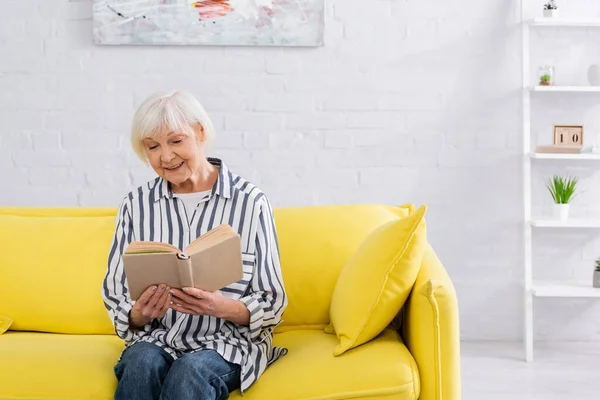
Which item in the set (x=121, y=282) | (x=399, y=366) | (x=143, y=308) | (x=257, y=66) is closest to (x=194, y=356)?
(x=143, y=308)

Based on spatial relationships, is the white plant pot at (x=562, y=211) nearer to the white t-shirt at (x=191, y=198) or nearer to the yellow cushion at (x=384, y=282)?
the yellow cushion at (x=384, y=282)

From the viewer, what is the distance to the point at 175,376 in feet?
6.98

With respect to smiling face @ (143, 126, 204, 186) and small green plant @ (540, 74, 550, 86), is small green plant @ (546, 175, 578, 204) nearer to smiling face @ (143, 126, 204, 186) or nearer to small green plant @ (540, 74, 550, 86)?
small green plant @ (540, 74, 550, 86)

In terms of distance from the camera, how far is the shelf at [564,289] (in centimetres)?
371

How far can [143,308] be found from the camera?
2.24 metres

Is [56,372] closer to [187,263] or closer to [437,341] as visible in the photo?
[187,263]

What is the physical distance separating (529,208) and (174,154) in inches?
80.5

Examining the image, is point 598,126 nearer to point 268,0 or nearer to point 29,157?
point 268,0

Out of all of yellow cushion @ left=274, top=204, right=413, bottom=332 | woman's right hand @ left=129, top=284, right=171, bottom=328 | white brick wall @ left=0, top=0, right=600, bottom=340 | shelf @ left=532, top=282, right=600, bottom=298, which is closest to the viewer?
woman's right hand @ left=129, top=284, right=171, bottom=328

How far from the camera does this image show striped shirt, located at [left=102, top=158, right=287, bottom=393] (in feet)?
7.68

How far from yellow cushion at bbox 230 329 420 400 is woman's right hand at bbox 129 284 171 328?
11.8 inches

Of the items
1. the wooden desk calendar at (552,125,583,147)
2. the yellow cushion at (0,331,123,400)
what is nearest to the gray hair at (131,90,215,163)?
the yellow cushion at (0,331,123,400)

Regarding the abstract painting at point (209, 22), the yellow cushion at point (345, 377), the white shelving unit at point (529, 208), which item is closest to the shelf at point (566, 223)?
the white shelving unit at point (529, 208)

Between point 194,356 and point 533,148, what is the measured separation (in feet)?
7.86
